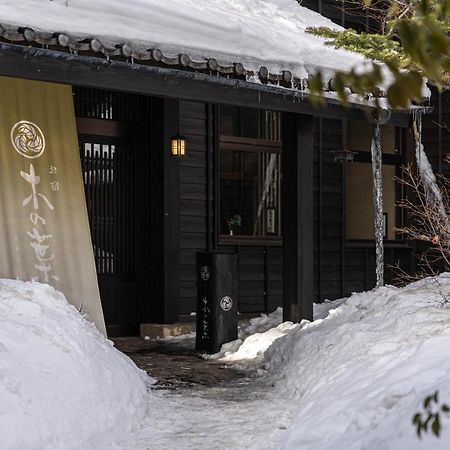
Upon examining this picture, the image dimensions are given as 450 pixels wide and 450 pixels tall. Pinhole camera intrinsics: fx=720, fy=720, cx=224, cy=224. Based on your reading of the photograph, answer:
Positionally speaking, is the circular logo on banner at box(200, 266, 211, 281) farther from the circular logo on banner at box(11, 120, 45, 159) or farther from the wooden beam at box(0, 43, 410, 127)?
the circular logo on banner at box(11, 120, 45, 159)

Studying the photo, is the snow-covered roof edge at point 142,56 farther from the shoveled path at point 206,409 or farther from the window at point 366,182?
the window at point 366,182

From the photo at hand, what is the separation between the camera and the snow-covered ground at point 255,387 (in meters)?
4.16

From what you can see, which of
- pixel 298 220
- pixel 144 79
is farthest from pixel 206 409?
pixel 298 220

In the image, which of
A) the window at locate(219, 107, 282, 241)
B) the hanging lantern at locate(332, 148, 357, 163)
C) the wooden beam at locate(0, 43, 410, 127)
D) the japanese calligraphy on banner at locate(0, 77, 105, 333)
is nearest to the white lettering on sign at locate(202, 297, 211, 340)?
the japanese calligraphy on banner at locate(0, 77, 105, 333)

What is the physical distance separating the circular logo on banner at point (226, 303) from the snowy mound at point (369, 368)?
1.25 m

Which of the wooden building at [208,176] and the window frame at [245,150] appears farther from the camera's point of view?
the window frame at [245,150]

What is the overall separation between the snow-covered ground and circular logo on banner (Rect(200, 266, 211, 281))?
1632mm

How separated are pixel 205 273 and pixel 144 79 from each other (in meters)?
3.09

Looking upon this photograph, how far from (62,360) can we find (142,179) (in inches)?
222

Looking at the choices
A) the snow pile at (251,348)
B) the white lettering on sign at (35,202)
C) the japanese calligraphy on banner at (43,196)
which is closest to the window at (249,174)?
the snow pile at (251,348)

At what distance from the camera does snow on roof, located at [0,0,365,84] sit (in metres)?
6.63

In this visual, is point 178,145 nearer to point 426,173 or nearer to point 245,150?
point 245,150

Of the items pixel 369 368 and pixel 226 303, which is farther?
pixel 226 303

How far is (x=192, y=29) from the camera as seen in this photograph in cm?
773
